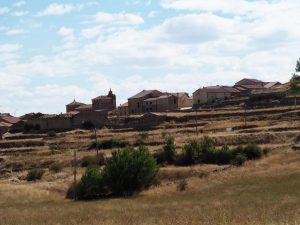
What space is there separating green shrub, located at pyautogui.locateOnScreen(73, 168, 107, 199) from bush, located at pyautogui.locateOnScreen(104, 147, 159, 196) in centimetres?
85

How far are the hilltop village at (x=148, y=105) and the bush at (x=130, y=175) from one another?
37.7 m

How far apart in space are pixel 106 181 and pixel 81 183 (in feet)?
9.19

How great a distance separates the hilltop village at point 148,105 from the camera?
97.9 meters

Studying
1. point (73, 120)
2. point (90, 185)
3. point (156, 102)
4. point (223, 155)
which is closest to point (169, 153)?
point (223, 155)

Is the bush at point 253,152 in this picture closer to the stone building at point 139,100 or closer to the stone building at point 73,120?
the stone building at point 73,120

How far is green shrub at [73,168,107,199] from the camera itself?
51.2 metres

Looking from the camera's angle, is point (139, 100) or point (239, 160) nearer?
point (239, 160)

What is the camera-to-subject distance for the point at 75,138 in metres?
88.1

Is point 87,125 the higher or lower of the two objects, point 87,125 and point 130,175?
the higher

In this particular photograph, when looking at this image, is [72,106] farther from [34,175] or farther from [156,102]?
[34,175]

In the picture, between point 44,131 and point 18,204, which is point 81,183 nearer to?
point 18,204

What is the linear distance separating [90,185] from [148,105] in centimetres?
6782

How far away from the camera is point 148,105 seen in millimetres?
118625

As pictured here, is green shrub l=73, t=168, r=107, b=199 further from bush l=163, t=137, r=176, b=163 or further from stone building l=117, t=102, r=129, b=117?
stone building l=117, t=102, r=129, b=117
